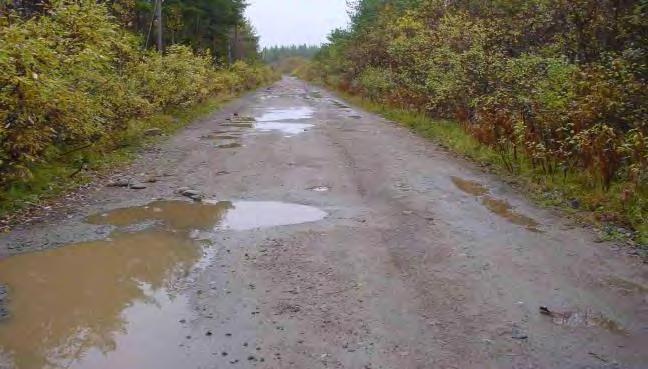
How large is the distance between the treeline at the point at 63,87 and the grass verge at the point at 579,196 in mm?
6950

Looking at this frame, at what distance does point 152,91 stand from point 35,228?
9300 millimetres

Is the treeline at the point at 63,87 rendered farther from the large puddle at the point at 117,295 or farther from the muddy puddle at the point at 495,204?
the muddy puddle at the point at 495,204

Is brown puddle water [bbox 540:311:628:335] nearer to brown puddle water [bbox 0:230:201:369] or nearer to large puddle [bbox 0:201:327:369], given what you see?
large puddle [bbox 0:201:327:369]

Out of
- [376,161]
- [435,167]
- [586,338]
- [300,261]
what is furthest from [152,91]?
[586,338]

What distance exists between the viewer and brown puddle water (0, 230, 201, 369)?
3961 mm

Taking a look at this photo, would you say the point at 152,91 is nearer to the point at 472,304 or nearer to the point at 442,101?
the point at 442,101

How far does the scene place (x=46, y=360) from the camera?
3.83 meters

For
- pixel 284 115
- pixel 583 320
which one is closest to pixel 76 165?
pixel 583 320

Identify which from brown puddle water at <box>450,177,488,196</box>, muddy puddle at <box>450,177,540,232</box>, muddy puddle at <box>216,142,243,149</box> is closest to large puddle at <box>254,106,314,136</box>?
muddy puddle at <box>216,142,243,149</box>

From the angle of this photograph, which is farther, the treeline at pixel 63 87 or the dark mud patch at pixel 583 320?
the treeline at pixel 63 87

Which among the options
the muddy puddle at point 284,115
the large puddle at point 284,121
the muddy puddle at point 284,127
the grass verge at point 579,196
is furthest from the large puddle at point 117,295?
the muddy puddle at point 284,115

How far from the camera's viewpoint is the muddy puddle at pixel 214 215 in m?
7.05

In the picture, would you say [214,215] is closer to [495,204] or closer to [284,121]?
[495,204]

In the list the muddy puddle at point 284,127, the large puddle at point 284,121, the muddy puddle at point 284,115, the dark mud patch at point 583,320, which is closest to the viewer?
the dark mud patch at point 583,320
